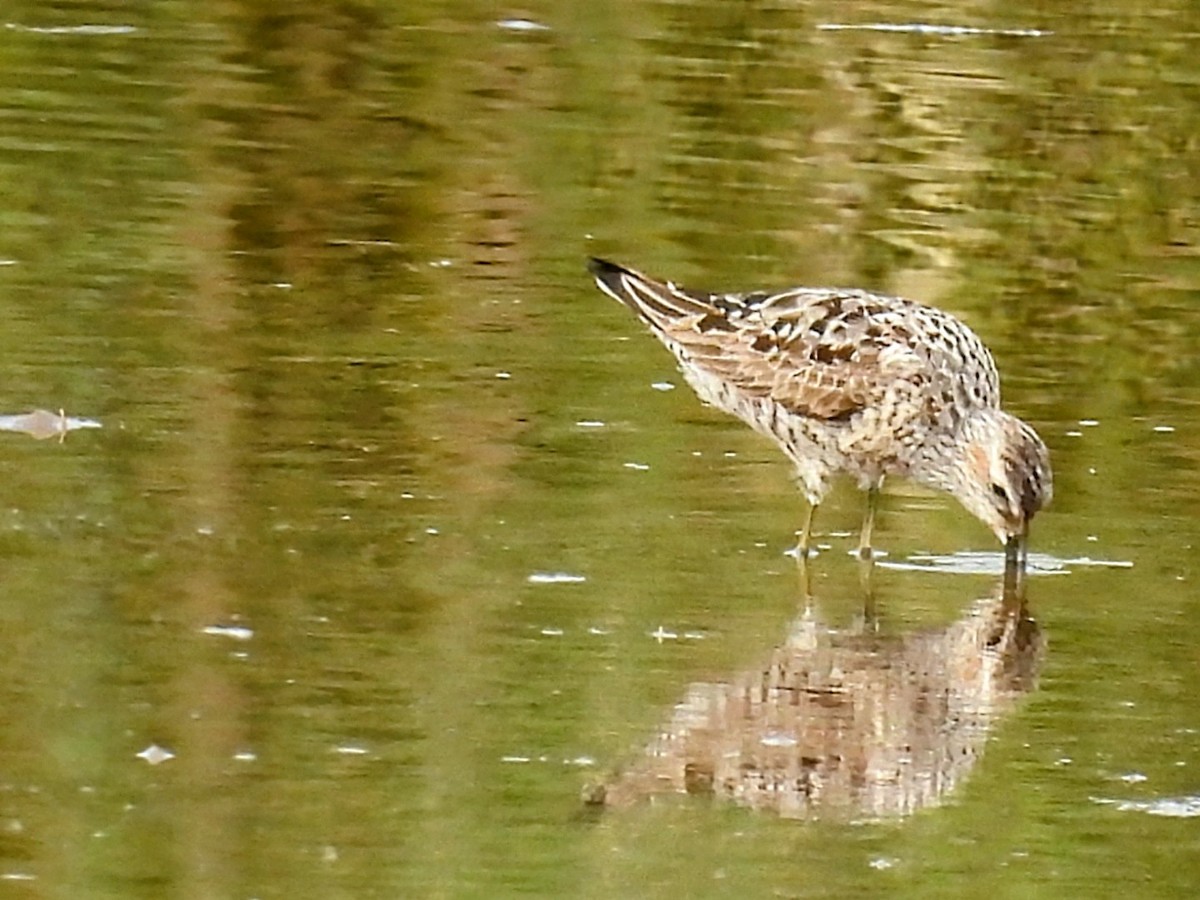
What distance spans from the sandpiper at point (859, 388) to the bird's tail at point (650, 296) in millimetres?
44

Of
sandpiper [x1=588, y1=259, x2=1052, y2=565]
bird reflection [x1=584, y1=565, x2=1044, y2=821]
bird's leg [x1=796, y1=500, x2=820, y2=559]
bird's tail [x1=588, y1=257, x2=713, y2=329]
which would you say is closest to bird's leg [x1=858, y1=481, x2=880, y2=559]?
sandpiper [x1=588, y1=259, x2=1052, y2=565]

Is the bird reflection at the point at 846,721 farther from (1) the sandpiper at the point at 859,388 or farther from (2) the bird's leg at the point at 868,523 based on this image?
(1) the sandpiper at the point at 859,388

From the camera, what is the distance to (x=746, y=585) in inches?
319

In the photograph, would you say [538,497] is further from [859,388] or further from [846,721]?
[846,721]

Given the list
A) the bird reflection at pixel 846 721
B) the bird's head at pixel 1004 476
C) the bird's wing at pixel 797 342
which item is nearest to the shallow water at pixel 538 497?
the bird reflection at pixel 846 721

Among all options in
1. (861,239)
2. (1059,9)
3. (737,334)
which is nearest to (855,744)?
(737,334)

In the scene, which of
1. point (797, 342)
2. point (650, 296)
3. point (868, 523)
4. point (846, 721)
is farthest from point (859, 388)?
point (846, 721)

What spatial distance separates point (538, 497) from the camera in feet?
28.2

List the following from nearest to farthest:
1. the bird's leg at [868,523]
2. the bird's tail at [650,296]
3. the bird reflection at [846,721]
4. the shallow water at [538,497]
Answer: the shallow water at [538,497]
the bird reflection at [846,721]
the bird's leg at [868,523]
the bird's tail at [650,296]

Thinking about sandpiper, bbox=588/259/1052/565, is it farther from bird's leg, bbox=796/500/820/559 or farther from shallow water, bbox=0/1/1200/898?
shallow water, bbox=0/1/1200/898

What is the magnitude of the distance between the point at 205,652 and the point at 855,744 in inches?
56.9

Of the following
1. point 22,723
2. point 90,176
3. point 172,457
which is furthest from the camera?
point 90,176

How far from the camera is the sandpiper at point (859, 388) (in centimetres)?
877

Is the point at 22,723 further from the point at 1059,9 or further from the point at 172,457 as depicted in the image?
the point at 1059,9
